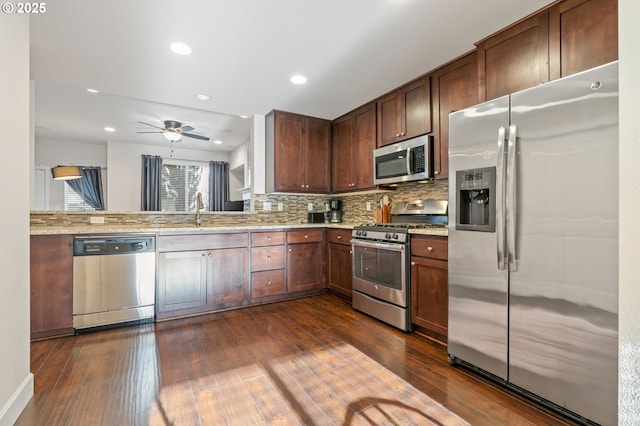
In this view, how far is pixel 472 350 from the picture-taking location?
2064 mm

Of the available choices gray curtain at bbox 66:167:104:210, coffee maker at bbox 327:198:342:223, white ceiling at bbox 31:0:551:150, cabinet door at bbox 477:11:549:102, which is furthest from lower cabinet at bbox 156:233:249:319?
gray curtain at bbox 66:167:104:210

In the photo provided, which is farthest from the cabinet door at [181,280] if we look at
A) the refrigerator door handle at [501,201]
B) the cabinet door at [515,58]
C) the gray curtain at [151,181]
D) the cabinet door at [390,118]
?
the gray curtain at [151,181]

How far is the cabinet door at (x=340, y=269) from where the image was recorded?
370cm

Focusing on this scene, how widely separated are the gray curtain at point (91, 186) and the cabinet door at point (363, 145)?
5.63m

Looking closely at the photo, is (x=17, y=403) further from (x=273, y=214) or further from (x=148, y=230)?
(x=273, y=214)

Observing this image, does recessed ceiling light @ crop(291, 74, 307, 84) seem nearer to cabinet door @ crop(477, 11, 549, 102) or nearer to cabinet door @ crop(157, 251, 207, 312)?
cabinet door @ crop(477, 11, 549, 102)

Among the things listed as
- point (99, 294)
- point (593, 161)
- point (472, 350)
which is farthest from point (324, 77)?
point (99, 294)

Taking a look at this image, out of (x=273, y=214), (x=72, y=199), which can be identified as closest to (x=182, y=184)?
(x=72, y=199)

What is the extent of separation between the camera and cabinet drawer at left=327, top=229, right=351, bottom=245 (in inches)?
147

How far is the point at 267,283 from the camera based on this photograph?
372 cm

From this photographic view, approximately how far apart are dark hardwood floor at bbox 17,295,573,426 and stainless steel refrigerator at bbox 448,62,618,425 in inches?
10.3

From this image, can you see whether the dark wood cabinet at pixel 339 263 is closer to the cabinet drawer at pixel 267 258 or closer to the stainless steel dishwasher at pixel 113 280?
the cabinet drawer at pixel 267 258

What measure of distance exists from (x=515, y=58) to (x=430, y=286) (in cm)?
183
